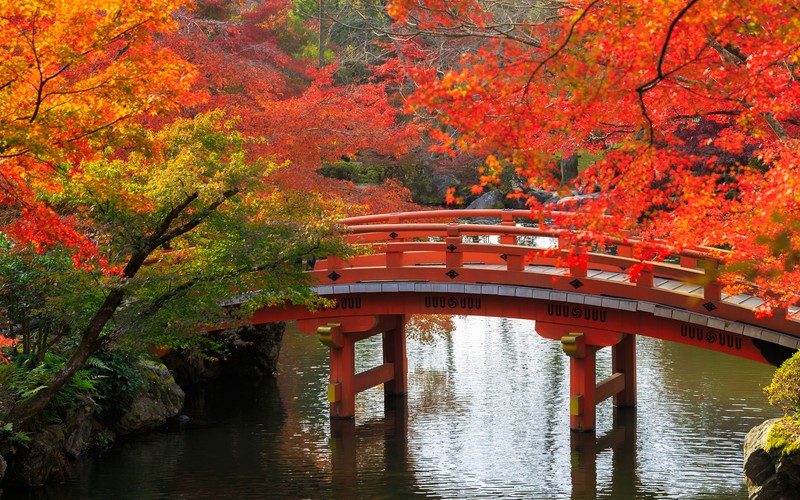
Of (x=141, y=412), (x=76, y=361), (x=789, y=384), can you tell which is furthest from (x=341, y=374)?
(x=789, y=384)

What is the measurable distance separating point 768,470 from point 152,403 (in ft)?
34.8

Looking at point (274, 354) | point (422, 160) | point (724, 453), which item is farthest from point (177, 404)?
point (422, 160)

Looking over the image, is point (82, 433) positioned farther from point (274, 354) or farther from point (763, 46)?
point (763, 46)

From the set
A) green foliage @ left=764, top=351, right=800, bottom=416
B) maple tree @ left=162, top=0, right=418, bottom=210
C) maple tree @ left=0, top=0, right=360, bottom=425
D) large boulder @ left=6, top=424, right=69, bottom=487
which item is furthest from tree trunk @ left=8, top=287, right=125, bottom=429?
green foliage @ left=764, top=351, right=800, bottom=416

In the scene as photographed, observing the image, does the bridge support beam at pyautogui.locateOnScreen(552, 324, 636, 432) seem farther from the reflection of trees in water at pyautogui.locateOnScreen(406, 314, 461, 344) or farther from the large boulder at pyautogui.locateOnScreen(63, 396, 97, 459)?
the large boulder at pyautogui.locateOnScreen(63, 396, 97, 459)

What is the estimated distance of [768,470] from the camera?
12906 mm

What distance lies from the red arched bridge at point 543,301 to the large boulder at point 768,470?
192 centimetres

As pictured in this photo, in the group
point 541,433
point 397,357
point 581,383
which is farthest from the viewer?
point 397,357

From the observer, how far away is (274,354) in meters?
23.6

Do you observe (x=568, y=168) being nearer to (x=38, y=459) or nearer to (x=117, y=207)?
(x=38, y=459)

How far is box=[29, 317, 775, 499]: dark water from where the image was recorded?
602 inches

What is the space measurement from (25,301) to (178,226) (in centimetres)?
251

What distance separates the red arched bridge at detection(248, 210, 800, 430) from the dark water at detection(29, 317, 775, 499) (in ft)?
2.91

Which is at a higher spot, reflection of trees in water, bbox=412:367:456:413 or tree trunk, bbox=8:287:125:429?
tree trunk, bbox=8:287:125:429
